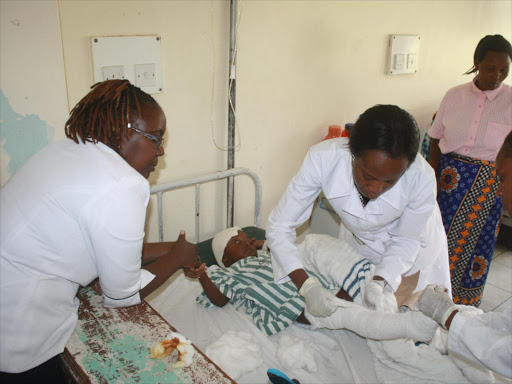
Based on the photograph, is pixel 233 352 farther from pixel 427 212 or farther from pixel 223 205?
pixel 223 205

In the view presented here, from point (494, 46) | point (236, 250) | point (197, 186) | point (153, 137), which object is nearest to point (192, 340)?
point (236, 250)

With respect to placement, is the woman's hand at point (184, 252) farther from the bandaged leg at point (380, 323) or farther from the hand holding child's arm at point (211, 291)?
the bandaged leg at point (380, 323)

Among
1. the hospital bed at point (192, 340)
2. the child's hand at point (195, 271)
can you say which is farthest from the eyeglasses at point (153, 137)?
the child's hand at point (195, 271)

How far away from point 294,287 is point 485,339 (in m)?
0.89

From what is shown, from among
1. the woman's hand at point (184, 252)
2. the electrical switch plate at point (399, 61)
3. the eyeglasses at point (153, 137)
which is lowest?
Answer: the woman's hand at point (184, 252)

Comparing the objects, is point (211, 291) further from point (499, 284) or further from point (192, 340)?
point (499, 284)

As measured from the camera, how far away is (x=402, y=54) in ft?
11.2

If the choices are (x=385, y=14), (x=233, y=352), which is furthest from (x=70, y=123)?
(x=385, y=14)

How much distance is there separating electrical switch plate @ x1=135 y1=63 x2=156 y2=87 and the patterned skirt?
6.31 ft

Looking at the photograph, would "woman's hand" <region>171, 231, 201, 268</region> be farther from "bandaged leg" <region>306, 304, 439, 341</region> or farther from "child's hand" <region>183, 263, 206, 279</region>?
"bandaged leg" <region>306, 304, 439, 341</region>

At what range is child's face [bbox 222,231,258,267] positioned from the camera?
2.40 metres

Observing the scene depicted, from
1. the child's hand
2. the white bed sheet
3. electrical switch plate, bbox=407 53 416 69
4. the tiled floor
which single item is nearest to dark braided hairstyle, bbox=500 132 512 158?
the white bed sheet

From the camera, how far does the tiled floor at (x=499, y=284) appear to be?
3227mm

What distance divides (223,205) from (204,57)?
37.0 inches
